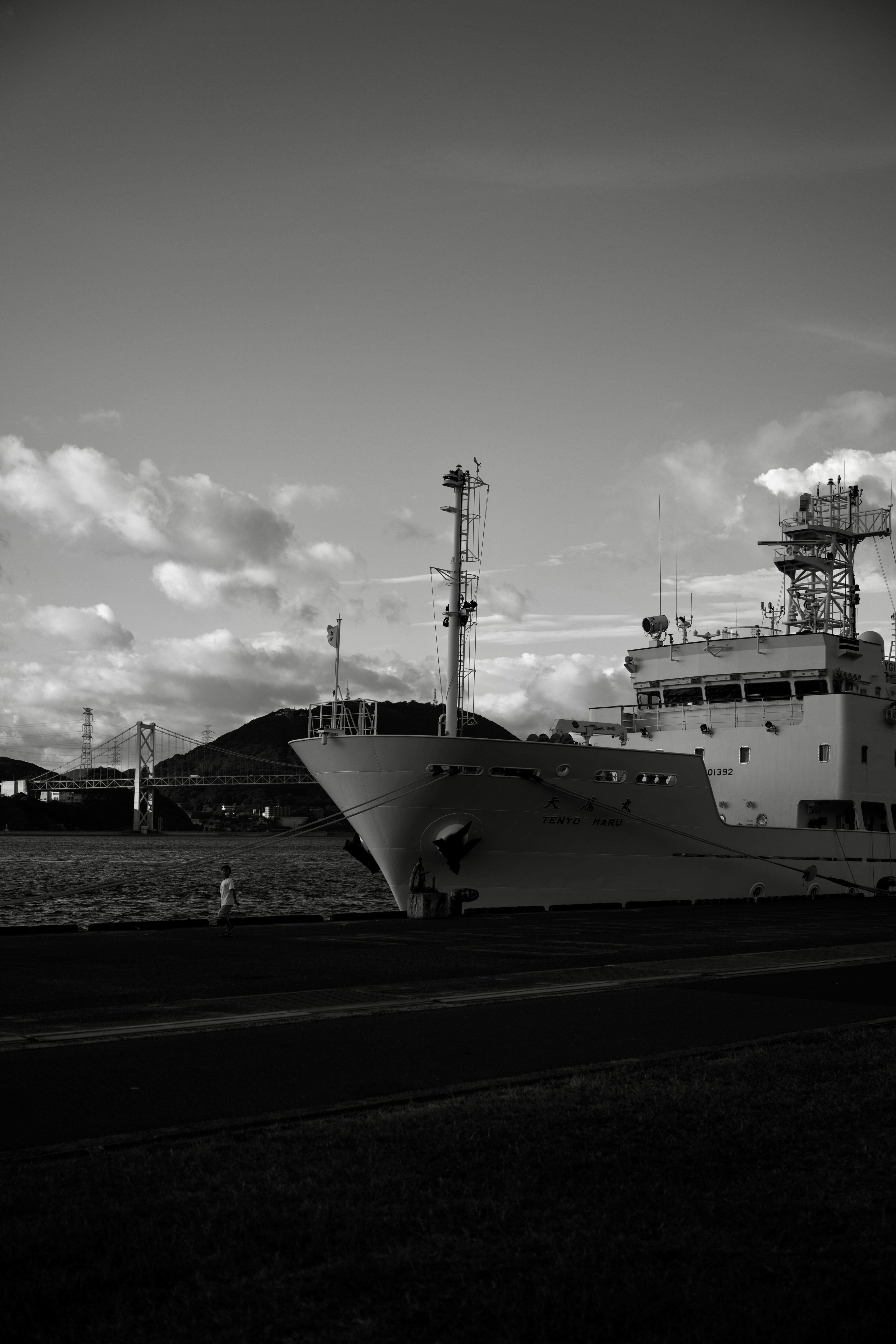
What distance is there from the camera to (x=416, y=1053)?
30.7 ft

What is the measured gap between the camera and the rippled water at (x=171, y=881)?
42594 millimetres

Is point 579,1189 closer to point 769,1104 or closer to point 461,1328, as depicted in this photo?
point 461,1328

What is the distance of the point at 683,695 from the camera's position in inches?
1246

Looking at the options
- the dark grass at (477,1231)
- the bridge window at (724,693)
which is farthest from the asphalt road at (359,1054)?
the bridge window at (724,693)

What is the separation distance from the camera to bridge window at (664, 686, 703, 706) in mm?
31312

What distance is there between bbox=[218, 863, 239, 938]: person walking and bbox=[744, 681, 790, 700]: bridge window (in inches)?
617

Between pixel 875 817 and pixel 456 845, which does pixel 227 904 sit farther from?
pixel 875 817

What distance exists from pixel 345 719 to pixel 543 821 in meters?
4.56

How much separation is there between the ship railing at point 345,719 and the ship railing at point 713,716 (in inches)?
391

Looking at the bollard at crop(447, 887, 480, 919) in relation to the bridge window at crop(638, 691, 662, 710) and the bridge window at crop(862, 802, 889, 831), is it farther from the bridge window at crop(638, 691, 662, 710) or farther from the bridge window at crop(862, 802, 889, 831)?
the bridge window at crop(862, 802, 889, 831)

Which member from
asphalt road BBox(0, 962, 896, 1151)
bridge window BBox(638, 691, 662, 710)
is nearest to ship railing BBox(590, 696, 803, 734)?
bridge window BBox(638, 691, 662, 710)

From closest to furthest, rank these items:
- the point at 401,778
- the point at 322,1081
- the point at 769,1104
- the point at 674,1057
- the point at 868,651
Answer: the point at 769,1104, the point at 322,1081, the point at 674,1057, the point at 401,778, the point at 868,651

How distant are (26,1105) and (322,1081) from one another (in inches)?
75.7

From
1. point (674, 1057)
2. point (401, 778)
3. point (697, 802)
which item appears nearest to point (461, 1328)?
point (674, 1057)
